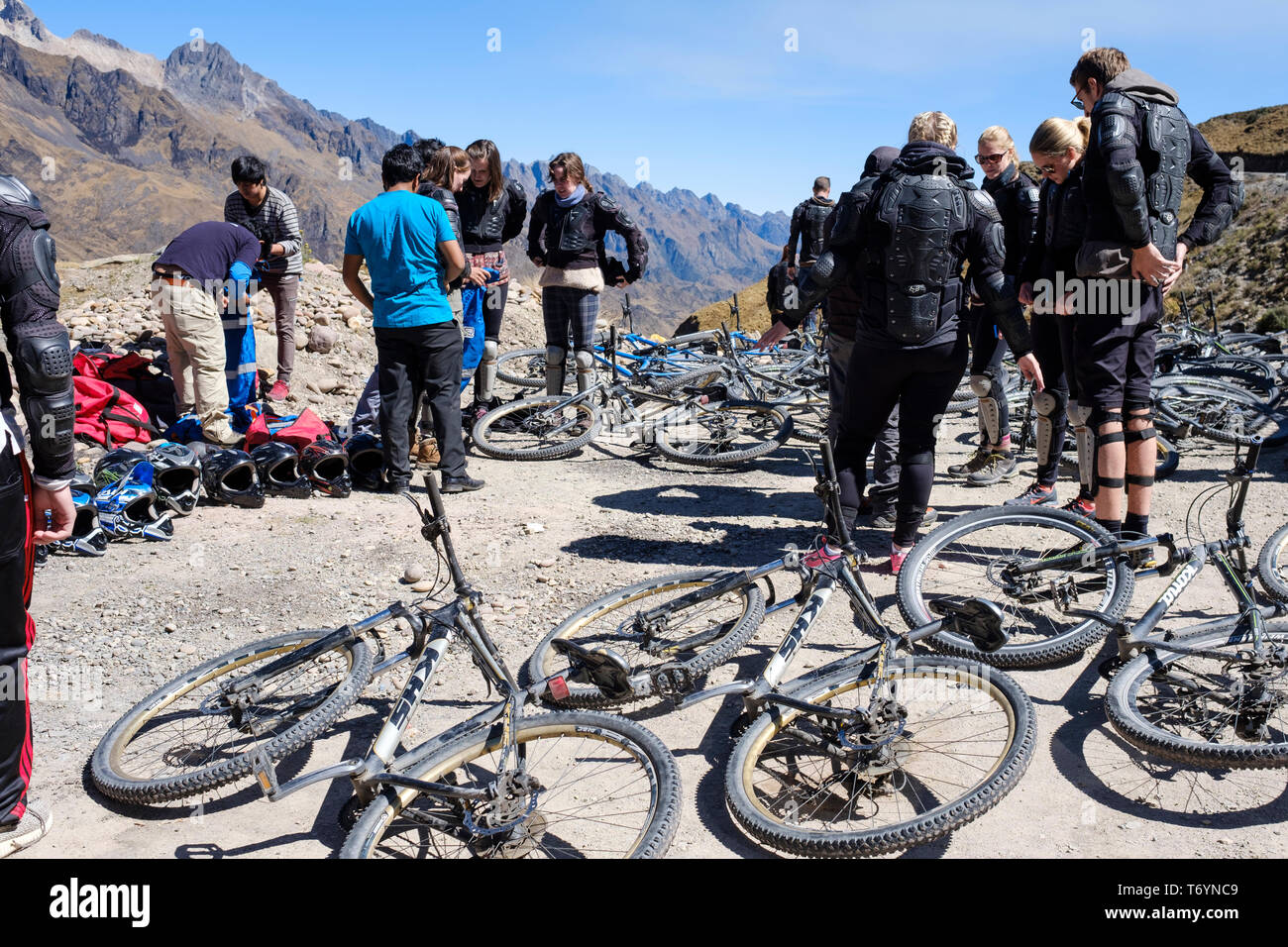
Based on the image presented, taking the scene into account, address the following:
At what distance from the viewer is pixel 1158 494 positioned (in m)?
6.32

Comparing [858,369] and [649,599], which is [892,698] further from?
[858,369]

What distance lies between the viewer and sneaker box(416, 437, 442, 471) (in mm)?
7016

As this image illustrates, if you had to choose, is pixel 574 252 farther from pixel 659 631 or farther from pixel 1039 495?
pixel 659 631

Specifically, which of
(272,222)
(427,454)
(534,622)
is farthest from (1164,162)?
(272,222)

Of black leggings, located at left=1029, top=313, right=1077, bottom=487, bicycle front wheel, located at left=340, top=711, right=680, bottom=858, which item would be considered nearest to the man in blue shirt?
bicycle front wheel, located at left=340, top=711, right=680, bottom=858

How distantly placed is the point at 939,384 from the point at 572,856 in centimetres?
293

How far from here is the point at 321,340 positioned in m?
10.7

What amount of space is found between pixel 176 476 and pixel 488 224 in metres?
3.51

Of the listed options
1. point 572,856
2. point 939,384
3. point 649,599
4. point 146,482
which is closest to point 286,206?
point 146,482

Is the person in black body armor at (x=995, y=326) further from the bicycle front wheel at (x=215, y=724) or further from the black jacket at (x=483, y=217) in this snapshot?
the bicycle front wheel at (x=215, y=724)

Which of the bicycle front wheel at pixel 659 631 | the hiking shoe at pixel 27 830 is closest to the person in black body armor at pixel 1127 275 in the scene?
the bicycle front wheel at pixel 659 631

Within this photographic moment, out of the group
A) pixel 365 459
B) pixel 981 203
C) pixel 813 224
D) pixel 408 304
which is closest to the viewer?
pixel 981 203

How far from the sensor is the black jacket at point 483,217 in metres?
7.81

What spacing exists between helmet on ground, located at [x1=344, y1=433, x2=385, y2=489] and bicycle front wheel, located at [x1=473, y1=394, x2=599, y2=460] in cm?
113
